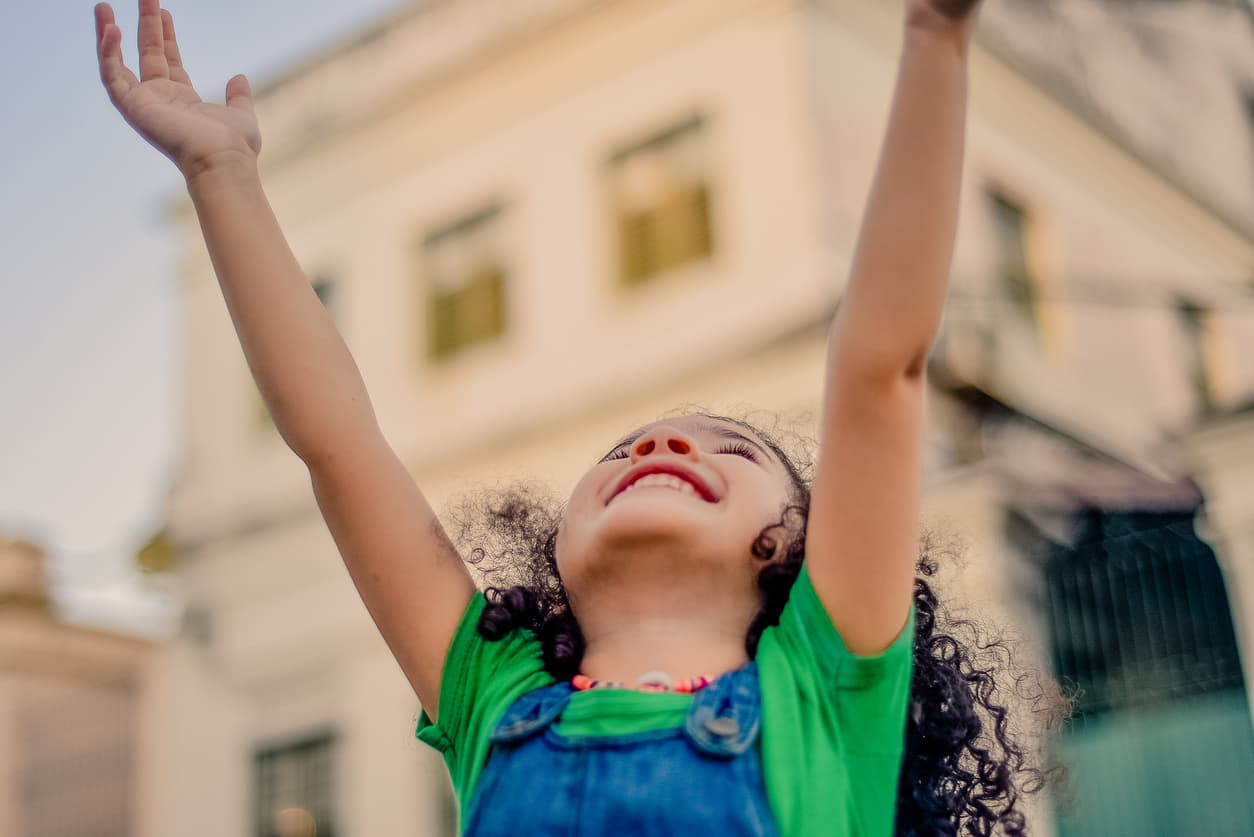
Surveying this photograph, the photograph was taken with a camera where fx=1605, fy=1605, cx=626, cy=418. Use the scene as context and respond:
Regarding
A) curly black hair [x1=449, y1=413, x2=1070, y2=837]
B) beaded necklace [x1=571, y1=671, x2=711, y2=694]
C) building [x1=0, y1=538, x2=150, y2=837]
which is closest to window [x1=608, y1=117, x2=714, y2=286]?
building [x1=0, y1=538, x2=150, y2=837]

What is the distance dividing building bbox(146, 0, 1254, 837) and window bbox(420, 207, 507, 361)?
0.02m

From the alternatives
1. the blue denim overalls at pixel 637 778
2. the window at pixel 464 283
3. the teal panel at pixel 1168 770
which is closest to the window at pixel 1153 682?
the teal panel at pixel 1168 770

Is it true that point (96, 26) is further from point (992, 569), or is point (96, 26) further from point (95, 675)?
point (95, 675)

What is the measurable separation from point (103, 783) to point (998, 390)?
7.03 m

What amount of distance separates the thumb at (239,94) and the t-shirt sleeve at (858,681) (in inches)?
35.1

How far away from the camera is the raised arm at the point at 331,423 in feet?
5.71

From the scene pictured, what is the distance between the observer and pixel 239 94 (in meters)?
1.95

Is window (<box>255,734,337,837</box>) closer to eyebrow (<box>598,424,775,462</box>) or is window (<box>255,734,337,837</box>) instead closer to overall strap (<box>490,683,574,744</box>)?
eyebrow (<box>598,424,775,462</box>)

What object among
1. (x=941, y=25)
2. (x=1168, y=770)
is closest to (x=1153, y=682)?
(x=1168, y=770)

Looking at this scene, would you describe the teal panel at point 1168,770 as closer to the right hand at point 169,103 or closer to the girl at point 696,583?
the girl at point 696,583

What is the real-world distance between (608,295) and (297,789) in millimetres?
3742

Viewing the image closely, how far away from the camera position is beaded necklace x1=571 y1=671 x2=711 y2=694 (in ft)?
5.29

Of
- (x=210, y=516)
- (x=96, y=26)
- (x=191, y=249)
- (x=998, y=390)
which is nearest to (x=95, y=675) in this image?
(x=210, y=516)

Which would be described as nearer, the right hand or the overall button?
the overall button
